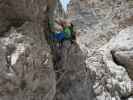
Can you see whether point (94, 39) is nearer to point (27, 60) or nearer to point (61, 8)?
point (61, 8)

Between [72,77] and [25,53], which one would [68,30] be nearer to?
[72,77]

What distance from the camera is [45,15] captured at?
16.9 feet

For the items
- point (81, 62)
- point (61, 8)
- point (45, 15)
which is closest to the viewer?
point (45, 15)

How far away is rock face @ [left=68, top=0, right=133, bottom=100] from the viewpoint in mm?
6355

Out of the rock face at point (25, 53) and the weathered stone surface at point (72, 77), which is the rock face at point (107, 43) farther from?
the rock face at point (25, 53)

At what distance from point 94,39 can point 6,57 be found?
519cm

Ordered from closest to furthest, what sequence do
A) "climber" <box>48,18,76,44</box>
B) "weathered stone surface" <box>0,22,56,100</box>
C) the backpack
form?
1. "weathered stone surface" <box>0,22,56,100</box>
2. "climber" <box>48,18,76,44</box>
3. the backpack

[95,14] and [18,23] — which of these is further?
[95,14]

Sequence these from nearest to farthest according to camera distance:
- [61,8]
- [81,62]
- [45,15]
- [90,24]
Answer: [45,15] → [81,62] → [61,8] → [90,24]

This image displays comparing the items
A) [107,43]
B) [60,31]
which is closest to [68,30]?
[60,31]

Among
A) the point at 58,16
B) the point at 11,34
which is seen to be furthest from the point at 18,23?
the point at 58,16

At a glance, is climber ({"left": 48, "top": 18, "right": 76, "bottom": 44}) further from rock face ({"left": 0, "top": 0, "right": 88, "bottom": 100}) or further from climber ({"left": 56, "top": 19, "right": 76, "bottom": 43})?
rock face ({"left": 0, "top": 0, "right": 88, "bottom": 100})

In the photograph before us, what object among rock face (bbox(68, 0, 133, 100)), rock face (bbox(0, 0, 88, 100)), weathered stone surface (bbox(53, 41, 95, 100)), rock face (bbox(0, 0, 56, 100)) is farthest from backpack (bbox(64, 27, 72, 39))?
rock face (bbox(68, 0, 133, 100))

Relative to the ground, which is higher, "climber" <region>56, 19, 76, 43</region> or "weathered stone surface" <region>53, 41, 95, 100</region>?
"climber" <region>56, 19, 76, 43</region>
